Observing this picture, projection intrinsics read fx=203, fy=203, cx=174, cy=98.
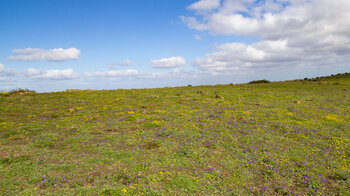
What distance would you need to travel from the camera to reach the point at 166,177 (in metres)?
8.98

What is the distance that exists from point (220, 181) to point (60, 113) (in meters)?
19.9

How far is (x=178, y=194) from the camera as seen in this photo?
780 centimetres

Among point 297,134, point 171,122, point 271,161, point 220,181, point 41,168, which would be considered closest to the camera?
point 220,181

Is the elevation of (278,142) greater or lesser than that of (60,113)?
lesser

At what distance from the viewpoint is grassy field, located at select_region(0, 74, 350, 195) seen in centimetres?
840

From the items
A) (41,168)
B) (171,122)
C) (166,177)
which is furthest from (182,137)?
(41,168)

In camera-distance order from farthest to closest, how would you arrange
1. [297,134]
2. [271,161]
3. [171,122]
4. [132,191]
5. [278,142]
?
[171,122] → [297,134] → [278,142] → [271,161] → [132,191]

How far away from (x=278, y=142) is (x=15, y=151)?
634 inches

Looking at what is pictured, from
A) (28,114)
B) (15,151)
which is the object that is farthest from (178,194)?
(28,114)

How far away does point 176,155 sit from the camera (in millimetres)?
11227

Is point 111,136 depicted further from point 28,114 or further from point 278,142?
point 28,114

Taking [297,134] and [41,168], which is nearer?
[41,168]

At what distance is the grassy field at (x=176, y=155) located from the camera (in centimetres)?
840

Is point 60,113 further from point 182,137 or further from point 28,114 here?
point 182,137
